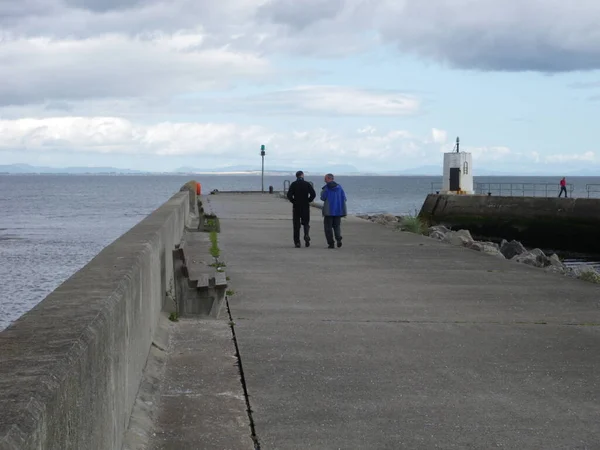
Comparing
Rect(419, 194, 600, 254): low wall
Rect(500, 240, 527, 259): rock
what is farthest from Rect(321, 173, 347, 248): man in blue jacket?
Rect(419, 194, 600, 254): low wall

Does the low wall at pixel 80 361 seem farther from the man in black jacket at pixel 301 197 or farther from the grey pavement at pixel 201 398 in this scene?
the man in black jacket at pixel 301 197

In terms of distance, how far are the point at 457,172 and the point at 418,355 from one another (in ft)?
146

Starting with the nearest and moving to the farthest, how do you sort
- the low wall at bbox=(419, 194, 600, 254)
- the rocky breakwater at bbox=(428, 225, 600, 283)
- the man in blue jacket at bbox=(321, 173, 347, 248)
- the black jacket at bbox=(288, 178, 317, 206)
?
the man in blue jacket at bbox=(321, 173, 347, 248) → the black jacket at bbox=(288, 178, 317, 206) → the rocky breakwater at bbox=(428, 225, 600, 283) → the low wall at bbox=(419, 194, 600, 254)

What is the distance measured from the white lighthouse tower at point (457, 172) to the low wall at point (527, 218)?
3.25m

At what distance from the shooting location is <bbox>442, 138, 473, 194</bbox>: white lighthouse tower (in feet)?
167

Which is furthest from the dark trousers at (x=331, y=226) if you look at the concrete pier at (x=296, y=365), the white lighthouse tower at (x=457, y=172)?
the white lighthouse tower at (x=457, y=172)

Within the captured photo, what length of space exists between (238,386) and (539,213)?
115 ft

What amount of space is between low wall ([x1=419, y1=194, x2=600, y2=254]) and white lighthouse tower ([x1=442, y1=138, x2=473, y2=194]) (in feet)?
10.6

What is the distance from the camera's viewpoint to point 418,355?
7578 millimetres

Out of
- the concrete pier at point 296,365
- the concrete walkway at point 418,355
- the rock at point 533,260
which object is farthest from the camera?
the rock at point 533,260

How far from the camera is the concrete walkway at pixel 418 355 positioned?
18.4 ft

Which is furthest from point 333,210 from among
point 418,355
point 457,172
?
point 457,172

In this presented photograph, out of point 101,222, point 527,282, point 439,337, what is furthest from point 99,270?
point 101,222

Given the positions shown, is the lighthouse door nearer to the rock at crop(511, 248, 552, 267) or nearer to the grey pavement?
the rock at crop(511, 248, 552, 267)
